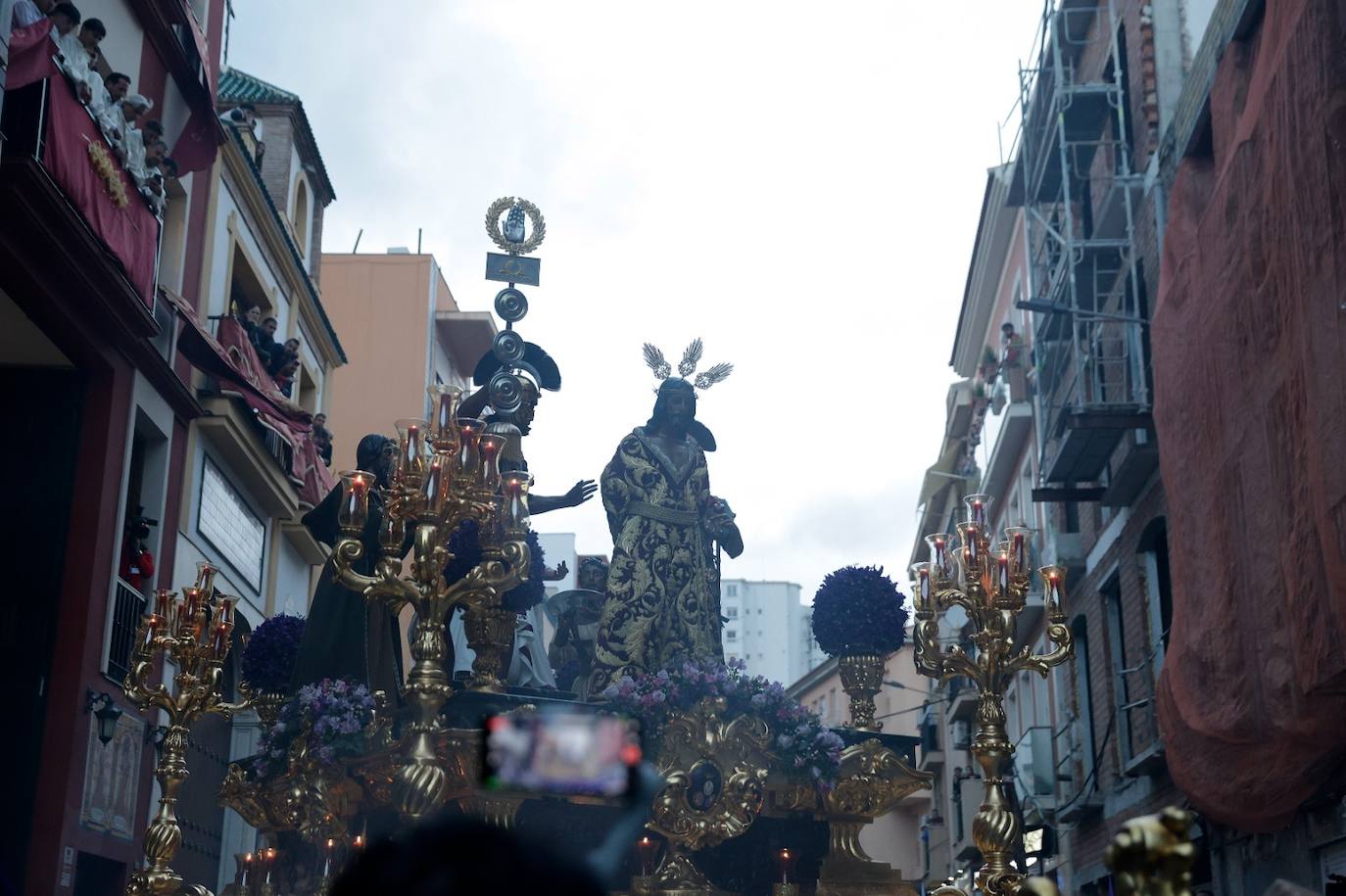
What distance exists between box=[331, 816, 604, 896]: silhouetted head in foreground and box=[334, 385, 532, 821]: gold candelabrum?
6826mm

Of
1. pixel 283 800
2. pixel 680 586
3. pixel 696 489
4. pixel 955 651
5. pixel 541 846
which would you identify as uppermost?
pixel 696 489

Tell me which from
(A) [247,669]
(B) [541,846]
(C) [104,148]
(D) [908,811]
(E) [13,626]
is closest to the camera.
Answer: (B) [541,846]

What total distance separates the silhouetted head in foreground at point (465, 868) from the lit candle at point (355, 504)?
7301 mm

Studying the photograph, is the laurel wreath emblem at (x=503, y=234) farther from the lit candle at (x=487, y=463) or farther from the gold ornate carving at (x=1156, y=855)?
the gold ornate carving at (x=1156, y=855)

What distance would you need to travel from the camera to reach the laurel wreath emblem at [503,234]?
500 inches

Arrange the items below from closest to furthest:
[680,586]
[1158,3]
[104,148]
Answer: [680,586] < [104,148] < [1158,3]

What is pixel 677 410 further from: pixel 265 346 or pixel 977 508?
pixel 265 346

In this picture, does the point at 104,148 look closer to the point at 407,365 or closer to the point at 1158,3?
the point at 1158,3

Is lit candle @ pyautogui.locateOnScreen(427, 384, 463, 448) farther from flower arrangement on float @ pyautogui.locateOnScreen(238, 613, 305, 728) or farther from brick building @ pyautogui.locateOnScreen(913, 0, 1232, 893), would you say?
brick building @ pyautogui.locateOnScreen(913, 0, 1232, 893)

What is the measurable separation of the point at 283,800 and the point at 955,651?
3.91 metres

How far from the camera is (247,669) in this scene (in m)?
11.6

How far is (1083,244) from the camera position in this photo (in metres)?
20.4

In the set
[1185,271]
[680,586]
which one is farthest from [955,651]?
[1185,271]

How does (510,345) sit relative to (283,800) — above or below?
above
